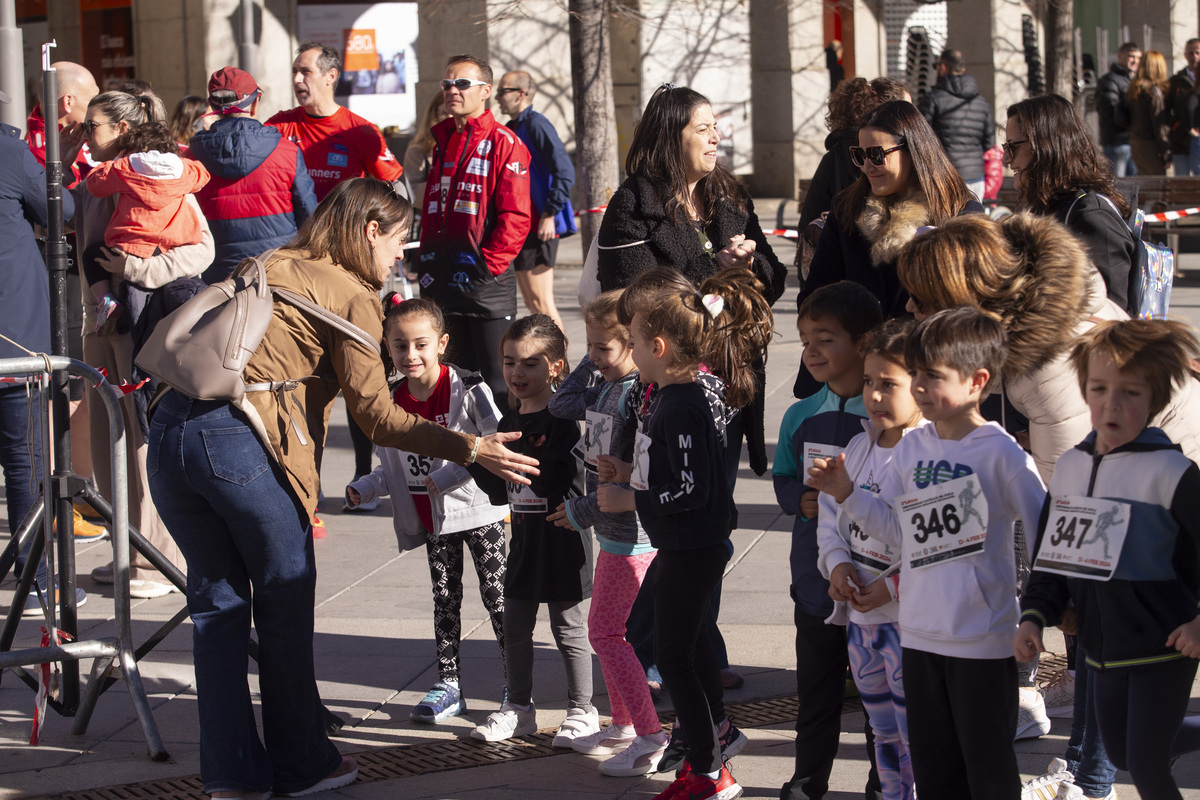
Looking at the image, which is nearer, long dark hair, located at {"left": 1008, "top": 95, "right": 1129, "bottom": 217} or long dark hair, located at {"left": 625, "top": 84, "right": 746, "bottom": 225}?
long dark hair, located at {"left": 1008, "top": 95, "right": 1129, "bottom": 217}

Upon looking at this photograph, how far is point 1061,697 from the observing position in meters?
4.26

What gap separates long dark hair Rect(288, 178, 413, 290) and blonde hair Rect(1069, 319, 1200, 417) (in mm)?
1961

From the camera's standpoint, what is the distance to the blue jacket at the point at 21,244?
550cm

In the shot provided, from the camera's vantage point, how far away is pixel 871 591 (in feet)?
10.6

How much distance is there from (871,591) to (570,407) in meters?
1.28

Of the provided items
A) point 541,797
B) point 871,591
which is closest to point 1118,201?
point 871,591

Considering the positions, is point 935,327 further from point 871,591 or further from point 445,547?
point 445,547

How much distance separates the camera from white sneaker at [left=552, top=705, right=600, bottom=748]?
419 cm

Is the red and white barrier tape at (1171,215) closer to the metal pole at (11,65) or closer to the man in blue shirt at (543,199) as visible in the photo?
the man in blue shirt at (543,199)

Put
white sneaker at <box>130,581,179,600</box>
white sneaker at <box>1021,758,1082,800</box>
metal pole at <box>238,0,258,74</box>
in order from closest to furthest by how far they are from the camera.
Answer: white sneaker at <box>1021,758,1082,800</box> → white sneaker at <box>130,581,179,600</box> → metal pole at <box>238,0,258,74</box>

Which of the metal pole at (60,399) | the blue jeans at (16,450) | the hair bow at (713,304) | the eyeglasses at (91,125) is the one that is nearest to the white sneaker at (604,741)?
the hair bow at (713,304)

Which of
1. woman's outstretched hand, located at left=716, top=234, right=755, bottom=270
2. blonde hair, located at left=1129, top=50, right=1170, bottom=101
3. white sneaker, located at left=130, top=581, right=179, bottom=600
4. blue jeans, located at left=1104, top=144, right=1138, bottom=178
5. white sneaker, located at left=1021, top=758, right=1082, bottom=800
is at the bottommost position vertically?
white sneaker, located at left=1021, top=758, right=1082, bottom=800

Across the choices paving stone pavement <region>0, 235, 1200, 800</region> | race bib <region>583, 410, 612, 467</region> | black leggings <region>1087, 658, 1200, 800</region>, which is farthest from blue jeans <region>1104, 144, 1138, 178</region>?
black leggings <region>1087, 658, 1200, 800</region>

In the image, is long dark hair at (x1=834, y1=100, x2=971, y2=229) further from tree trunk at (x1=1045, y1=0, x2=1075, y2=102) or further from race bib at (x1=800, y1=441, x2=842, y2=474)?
tree trunk at (x1=1045, y1=0, x2=1075, y2=102)
